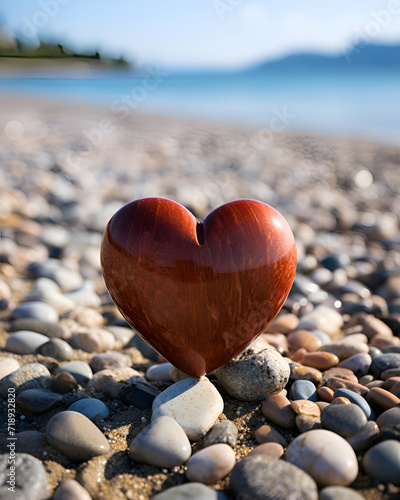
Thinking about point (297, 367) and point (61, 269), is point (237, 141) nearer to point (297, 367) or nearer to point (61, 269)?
point (61, 269)

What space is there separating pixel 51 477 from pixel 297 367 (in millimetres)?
1157

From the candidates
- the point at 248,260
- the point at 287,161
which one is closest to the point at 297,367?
the point at 248,260

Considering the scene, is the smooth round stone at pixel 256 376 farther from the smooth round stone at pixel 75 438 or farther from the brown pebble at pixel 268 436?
the smooth round stone at pixel 75 438

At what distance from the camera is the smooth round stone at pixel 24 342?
7.94ft

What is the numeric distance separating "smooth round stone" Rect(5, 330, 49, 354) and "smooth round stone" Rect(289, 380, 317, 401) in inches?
52.2

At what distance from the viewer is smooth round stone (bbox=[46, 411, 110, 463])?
1658mm

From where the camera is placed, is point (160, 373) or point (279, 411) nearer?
point (279, 411)

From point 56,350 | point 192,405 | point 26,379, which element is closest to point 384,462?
point 192,405

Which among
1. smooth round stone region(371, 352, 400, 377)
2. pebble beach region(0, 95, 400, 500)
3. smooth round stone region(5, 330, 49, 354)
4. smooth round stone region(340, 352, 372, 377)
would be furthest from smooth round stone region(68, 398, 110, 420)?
smooth round stone region(371, 352, 400, 377)

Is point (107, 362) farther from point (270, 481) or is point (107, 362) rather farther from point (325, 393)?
point (270, 481)

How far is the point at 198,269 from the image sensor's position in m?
1.74

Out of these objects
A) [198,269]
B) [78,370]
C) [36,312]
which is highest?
[198,269]

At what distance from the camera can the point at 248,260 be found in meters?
1.75

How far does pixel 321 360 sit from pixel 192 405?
74 cm
